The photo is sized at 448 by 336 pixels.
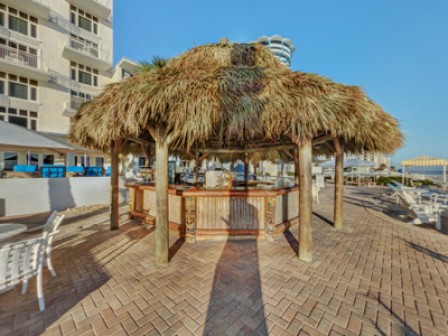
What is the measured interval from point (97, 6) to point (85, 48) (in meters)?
4.18

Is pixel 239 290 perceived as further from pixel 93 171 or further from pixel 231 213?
pixel 93 171

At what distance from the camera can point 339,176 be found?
20.7 feet

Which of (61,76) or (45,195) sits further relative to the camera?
(61,76)

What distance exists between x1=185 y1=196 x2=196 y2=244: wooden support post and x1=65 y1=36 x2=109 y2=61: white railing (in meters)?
19.3

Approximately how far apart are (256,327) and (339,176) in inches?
221

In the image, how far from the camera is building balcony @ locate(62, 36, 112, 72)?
51.0ft

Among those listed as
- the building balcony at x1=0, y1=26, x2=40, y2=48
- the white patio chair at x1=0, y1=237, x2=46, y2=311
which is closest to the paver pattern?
the white patio chair at x1=0, y1=237, x2=46, y2=311

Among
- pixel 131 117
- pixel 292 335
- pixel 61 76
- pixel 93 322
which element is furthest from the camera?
pixel 61 76

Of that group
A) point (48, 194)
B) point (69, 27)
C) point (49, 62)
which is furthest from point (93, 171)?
point (69, 27)

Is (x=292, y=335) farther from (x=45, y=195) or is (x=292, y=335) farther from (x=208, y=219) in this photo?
(x=45, y=195)

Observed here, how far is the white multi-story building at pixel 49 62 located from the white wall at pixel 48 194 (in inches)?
220

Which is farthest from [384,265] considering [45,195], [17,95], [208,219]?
[17,95]

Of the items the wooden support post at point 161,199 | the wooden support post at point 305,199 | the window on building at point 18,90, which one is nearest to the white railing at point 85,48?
the window on building at point 18,90

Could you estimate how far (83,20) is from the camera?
1683 cm
